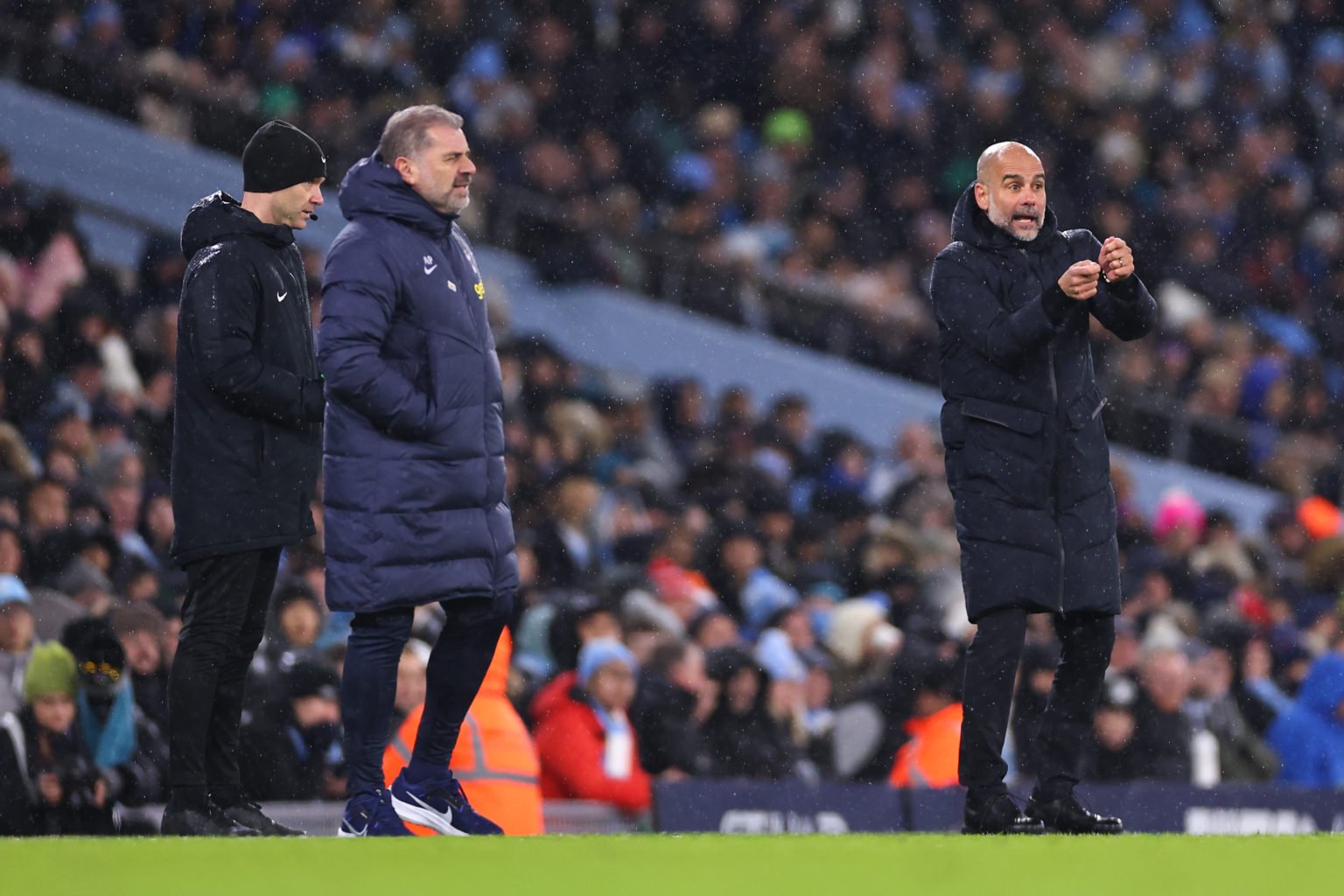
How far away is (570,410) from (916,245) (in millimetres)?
5820

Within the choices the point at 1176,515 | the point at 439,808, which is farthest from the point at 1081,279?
the point at 1176,515

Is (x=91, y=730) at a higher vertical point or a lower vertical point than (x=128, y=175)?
lower

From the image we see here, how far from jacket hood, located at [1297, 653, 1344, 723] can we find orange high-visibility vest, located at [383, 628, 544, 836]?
619 cm

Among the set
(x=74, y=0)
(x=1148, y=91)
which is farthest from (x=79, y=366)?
(x=1148, y=91)

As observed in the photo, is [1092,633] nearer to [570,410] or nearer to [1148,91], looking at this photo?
[570,410]

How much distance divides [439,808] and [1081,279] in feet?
7.23

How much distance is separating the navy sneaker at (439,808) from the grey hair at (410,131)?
66.1 inches

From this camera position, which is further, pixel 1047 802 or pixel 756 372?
pixel 756 372

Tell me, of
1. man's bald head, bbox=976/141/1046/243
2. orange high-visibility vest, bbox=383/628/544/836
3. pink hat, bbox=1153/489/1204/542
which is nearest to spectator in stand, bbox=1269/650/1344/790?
pink hat, bbox=1153/489/1204/542

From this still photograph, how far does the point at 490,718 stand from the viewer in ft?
23.1

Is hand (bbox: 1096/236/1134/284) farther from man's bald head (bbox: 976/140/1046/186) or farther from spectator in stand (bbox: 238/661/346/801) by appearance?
spectator in stand (bbox: 238/661/346/801)

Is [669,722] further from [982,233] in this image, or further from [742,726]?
[982,233]

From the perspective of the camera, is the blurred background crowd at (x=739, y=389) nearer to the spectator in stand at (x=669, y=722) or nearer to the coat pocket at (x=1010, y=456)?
the spectator in stand at (x=669, y=722)

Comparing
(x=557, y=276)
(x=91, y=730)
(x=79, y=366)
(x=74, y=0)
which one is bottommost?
(x=91, y=730)
